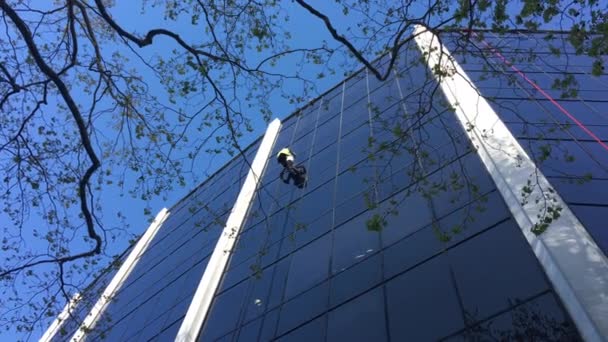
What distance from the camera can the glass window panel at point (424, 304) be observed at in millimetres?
7492

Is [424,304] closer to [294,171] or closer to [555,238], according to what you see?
[555,238]

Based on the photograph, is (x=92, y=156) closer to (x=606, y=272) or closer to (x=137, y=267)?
(x=606, y=272)

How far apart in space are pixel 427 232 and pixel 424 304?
1783 millimetres

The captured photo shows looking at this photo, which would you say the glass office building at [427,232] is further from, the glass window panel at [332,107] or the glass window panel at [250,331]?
the glass window panel at [332,107]

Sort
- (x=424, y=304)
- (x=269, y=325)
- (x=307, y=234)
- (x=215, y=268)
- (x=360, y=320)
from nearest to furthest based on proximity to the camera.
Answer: (x=424, y=304)
(x=360, y=320)
(x=269, y=325)
(x=307, y=234)
(x=215, y=268)

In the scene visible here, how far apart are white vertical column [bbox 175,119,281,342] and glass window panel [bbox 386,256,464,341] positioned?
3171 mm

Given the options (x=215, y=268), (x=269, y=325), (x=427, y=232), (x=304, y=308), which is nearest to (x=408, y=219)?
(x=427, y=232)

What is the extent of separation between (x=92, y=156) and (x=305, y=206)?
7.88 m

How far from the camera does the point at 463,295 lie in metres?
7.67

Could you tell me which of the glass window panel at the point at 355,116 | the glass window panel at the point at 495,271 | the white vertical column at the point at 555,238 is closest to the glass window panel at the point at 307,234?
the white vertical column at the point at 555,238

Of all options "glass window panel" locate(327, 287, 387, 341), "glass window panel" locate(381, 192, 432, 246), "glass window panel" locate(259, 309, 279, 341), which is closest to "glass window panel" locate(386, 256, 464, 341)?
"glass window panel" locate(327, 287, 387, 341)

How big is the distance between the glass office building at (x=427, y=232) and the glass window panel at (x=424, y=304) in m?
0.02

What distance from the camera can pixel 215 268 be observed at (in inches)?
563

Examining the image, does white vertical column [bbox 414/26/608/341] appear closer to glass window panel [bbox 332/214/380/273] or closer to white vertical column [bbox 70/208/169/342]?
glass window panel [bbox 332/214/380/273]
